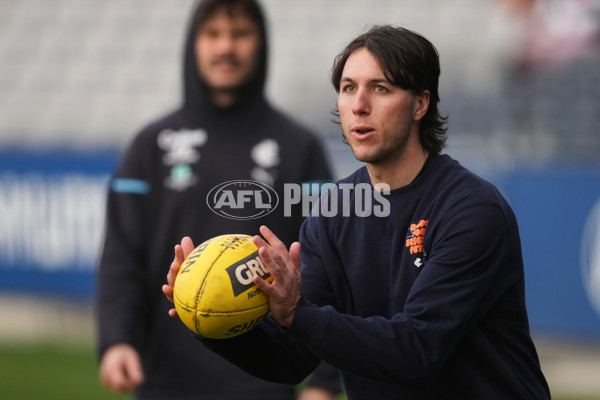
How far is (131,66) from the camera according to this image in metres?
16.0

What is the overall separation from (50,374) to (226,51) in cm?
618

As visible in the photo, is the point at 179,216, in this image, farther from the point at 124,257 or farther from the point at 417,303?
the point at 417,303

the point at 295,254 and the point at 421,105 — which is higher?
the point at 421,105

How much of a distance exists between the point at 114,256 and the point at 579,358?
6399 mm

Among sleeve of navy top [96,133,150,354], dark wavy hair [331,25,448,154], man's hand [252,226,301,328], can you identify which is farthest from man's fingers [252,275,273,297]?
sleeve of navy top [96,133,150,354]

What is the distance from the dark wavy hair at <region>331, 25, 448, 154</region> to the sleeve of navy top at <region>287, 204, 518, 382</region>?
43cm

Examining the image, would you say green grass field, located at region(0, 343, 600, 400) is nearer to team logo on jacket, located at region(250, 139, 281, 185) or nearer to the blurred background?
the blurred background

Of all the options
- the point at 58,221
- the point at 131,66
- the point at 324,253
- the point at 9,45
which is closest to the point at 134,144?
the point at 324,253

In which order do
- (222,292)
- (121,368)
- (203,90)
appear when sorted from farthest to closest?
1. (203,90)
2. (121,368)
3. (222,292)

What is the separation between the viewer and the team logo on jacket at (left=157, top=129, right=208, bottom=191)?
16.3ft

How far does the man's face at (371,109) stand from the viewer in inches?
126

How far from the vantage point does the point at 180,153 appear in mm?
4988

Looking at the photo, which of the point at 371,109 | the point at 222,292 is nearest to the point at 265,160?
the point at 371,109

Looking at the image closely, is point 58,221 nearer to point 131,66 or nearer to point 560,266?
point 131,66
